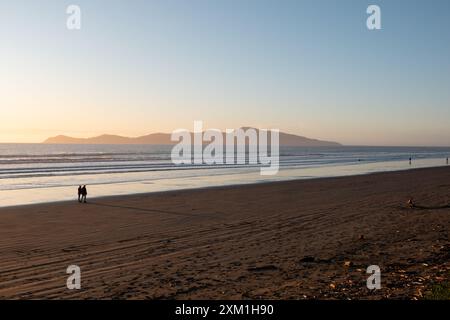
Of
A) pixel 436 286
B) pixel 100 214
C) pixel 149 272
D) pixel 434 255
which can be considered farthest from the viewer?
pixel 100 214

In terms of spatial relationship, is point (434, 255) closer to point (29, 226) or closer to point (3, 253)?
point (3, 253)

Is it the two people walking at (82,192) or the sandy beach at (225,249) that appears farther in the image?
the two people walking at (82,192)

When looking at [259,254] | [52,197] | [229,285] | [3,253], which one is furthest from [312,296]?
[52,197]

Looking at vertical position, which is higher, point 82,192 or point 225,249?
point 82,192

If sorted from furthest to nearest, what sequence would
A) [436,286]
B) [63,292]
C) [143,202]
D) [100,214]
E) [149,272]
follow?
[143,202], [100,214], [149,272], [63,292], [436,286]

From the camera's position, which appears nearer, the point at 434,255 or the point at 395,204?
the point at 434,255

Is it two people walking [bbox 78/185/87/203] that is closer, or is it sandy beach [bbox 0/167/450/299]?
sandy beach [bbox 0/167/450/299]

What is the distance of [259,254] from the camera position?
10484mm

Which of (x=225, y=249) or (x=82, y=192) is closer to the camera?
(x=225, y=249)

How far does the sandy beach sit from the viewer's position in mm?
7758

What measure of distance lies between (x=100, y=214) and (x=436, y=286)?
13.5m

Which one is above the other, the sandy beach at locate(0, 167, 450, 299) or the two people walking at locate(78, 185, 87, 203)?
the two people walking at locate(78, 185, 87, 203)

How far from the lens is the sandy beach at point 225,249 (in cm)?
776

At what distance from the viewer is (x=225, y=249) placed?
1106 centimetres
